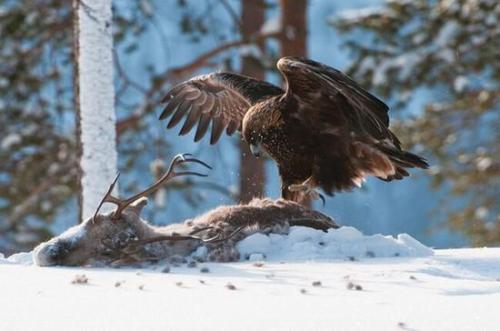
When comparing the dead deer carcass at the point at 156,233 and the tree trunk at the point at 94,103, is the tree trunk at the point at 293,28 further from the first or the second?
the dead deer carcass at the point at 156,233

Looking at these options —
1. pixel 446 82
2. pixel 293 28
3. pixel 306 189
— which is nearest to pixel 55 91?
pixel 293 28

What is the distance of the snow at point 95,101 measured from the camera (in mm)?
8211

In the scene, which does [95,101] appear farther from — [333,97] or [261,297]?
[261,297]

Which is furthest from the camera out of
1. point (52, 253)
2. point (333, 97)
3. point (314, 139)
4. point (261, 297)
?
point (314, 139)

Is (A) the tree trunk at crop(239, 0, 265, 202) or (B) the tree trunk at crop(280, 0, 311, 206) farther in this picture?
(B) the tree trunk at crop(280, 0, 311, 206)

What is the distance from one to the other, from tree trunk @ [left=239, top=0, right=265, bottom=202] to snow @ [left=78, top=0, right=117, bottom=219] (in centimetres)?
462

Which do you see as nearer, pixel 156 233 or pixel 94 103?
pixel 156 233

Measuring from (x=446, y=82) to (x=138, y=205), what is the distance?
1024cm

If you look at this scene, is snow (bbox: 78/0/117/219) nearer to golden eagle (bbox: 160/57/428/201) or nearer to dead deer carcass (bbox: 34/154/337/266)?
golden eagle (bbox: 160/57/428/201)

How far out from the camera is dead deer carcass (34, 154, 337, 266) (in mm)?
4766

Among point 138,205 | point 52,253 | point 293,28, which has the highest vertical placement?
point 293,28

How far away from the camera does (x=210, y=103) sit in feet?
26.7

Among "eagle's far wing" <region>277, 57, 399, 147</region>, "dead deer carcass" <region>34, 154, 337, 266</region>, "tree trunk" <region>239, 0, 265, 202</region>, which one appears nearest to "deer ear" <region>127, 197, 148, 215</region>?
"dead deer carcass" <region>34, 154, 337, 266</region>

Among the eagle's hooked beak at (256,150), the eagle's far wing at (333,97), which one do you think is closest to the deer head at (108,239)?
the eagle's far wing at (333,97)
